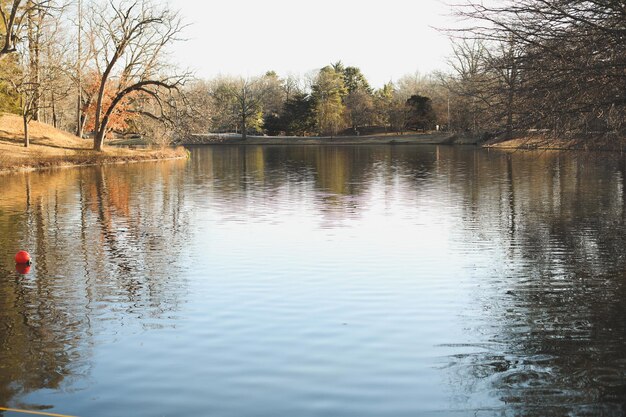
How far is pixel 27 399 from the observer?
735 centimetres

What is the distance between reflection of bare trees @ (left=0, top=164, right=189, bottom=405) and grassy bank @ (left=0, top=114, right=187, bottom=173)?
Result: 16.4m

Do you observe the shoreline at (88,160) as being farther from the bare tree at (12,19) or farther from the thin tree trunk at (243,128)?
the thin tree trunk at (243,128)

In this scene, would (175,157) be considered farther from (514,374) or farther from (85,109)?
(514,374)

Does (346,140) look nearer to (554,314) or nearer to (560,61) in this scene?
(560,61)

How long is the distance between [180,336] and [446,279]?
535cm

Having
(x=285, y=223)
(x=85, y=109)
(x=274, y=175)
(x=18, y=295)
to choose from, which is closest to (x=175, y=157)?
(x=85, y=109)

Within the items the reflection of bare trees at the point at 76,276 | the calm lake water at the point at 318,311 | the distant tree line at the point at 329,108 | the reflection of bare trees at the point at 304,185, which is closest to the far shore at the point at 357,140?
the distant tree line at the point at 329,108

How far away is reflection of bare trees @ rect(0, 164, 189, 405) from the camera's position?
8727mm

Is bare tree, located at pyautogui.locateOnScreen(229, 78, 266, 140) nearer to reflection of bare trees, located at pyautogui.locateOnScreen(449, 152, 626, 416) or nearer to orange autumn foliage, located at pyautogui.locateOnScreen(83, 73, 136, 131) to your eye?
orange autumn foliage, located at pyautogui.locateOnScreen(83, 73, 136, 131)

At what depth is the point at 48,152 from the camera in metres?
49.2

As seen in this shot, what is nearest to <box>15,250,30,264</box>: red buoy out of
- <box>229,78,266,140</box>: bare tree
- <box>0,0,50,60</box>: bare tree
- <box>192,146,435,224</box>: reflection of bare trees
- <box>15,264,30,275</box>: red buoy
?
<box>15,264,30,275</box>: red buoy

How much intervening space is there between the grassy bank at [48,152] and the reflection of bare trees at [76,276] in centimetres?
1641

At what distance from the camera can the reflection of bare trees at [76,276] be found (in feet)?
28.6

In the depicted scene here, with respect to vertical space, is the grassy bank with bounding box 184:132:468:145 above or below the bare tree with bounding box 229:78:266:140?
below
